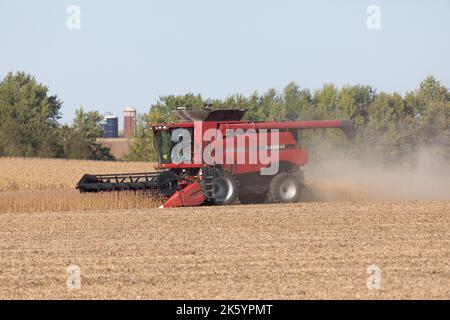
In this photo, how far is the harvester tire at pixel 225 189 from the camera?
2025cm

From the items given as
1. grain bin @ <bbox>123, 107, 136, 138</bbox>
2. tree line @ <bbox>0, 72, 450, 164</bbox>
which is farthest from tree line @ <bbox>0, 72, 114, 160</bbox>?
grain bin @ <bbox>123, 107, 136, 138</bbox>

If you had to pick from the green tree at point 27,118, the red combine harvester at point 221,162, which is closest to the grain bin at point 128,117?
the green tree at point 27,118

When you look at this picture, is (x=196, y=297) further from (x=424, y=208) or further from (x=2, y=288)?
(x=424, y=208)

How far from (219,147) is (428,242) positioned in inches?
294

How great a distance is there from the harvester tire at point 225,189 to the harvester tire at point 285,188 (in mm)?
969

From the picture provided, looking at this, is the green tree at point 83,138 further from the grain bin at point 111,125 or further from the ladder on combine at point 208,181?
the grain bin at point 111,125

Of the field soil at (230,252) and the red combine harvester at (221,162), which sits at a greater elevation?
the red combine harvester at (221,162)

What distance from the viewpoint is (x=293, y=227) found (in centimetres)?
1563

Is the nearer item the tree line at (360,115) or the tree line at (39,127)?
the tree line at (360,115)

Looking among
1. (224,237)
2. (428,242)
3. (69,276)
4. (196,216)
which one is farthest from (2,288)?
(196,216)

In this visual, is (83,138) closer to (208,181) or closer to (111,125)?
(208,181)

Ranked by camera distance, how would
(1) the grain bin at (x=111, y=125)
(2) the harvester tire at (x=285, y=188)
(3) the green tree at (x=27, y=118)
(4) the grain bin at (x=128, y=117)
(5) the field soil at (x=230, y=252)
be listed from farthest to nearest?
(1) the grain bin at (x=111, y=125)
(4) the grain bin at (x=128, y=117)
(3) the green tree at (x=27, y=118)
(2) the harvester tire at (x=285, y=188)
(5) the field soil at (x=230, y=252)

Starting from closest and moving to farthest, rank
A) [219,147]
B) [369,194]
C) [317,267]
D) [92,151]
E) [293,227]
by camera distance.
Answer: [317,267]
[293,227]
[219,147]
[369,194]
[92,151]

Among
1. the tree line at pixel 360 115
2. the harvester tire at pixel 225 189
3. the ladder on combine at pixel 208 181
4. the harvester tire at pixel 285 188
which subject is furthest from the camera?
the tree line at pixel 360 115
